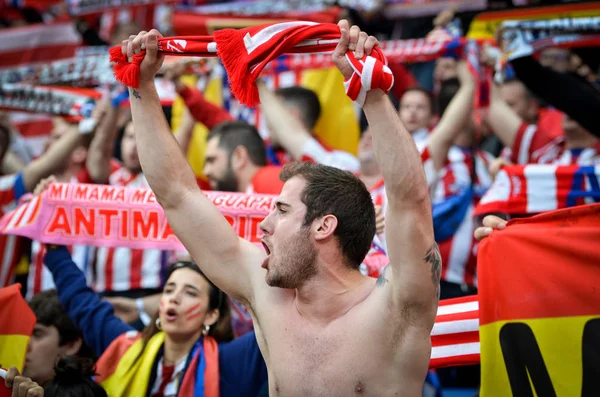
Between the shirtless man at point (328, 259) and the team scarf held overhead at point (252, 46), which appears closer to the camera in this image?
the shirtless man at point (328, 259)

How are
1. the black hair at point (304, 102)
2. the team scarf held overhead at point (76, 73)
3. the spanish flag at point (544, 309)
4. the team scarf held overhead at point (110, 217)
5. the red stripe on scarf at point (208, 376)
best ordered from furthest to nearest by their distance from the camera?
1. the team scarf held overhead at point (76, 73)
2. the black hair at point (304, 102)
3. the team scarf held overhead at point (110, 217)
4. the red stripe on scarf at point (208, 376)
5. the spanish flag at point (544, 309)

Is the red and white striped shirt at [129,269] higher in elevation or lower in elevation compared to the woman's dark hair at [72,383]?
higher

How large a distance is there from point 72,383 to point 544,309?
183 cm

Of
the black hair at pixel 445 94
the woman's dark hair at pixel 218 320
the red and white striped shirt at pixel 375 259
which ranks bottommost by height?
the woman's dark hair at pixel 218 320

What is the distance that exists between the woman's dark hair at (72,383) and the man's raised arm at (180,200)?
80cm

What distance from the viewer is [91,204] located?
3994 mm

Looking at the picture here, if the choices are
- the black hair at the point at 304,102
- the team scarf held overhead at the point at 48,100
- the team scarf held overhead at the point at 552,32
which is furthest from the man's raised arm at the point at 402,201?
the black hair at the point at 304,102

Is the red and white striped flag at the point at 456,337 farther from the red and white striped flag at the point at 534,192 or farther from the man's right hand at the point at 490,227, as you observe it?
the red and white striped flag at the point at 534,192

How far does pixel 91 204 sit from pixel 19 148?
3.49 m

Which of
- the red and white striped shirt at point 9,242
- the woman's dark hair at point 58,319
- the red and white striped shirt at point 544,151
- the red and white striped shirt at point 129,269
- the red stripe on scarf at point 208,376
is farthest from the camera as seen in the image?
the red and white striped shirt at point 129,269

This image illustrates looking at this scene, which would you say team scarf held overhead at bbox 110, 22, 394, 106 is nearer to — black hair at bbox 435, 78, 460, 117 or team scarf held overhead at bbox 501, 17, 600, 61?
team scarf held overhead at bbox 501, 17, 600, 61

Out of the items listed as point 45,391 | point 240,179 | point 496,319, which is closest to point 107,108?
point 240,179

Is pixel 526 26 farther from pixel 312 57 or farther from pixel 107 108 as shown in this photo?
pixel 107 108

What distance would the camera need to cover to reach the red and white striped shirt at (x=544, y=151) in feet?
16.0
